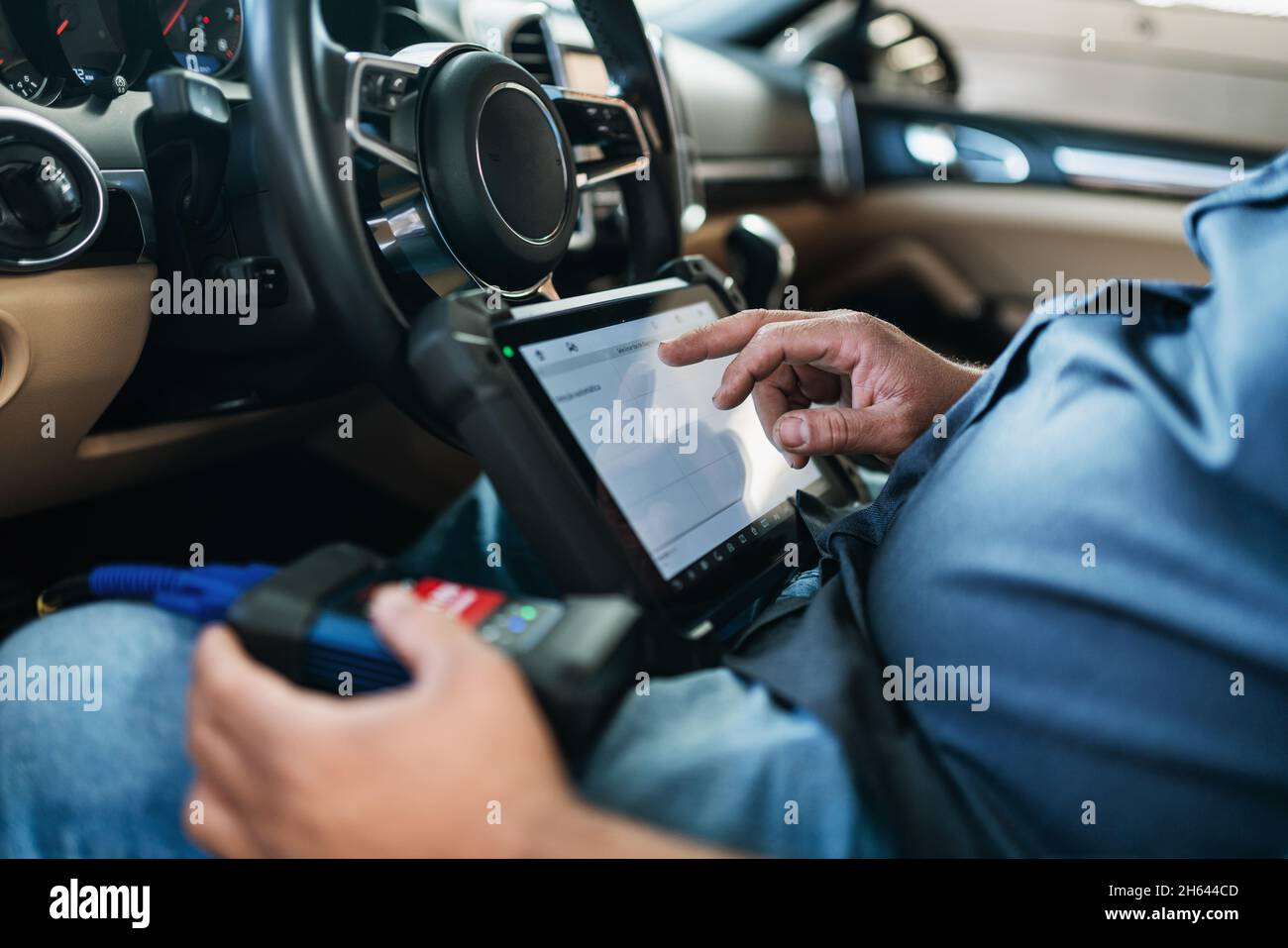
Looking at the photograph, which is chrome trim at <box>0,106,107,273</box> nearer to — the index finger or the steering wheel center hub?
the steering wheel center hub

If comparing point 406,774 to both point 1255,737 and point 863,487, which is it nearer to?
point 1255,737

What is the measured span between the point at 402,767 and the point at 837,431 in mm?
415

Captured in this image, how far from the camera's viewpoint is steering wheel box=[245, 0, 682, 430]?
590 millimetres

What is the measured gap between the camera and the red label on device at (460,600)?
0.47 meters

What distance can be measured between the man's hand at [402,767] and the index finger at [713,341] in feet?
1.09

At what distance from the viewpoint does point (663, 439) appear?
678mm

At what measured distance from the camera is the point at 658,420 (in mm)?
687

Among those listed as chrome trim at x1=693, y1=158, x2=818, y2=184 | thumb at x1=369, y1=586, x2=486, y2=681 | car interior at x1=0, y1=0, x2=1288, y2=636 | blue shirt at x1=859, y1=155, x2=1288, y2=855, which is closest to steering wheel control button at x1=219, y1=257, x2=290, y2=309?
car interior at x1=0, y1=0, x2=1288, y2=636

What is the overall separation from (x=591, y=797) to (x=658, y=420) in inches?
12.4

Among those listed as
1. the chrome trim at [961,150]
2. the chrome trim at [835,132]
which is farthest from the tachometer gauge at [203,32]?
the chrome trim at [961,150]

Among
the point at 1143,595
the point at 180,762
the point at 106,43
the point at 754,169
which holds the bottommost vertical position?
the point at 180,762

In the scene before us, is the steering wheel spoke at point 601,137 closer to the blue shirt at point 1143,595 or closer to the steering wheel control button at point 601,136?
the steering wheel control button at point 601,136

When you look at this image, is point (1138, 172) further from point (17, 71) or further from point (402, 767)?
point (402, 767)

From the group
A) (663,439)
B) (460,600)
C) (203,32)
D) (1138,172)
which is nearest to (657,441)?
(663,439)
